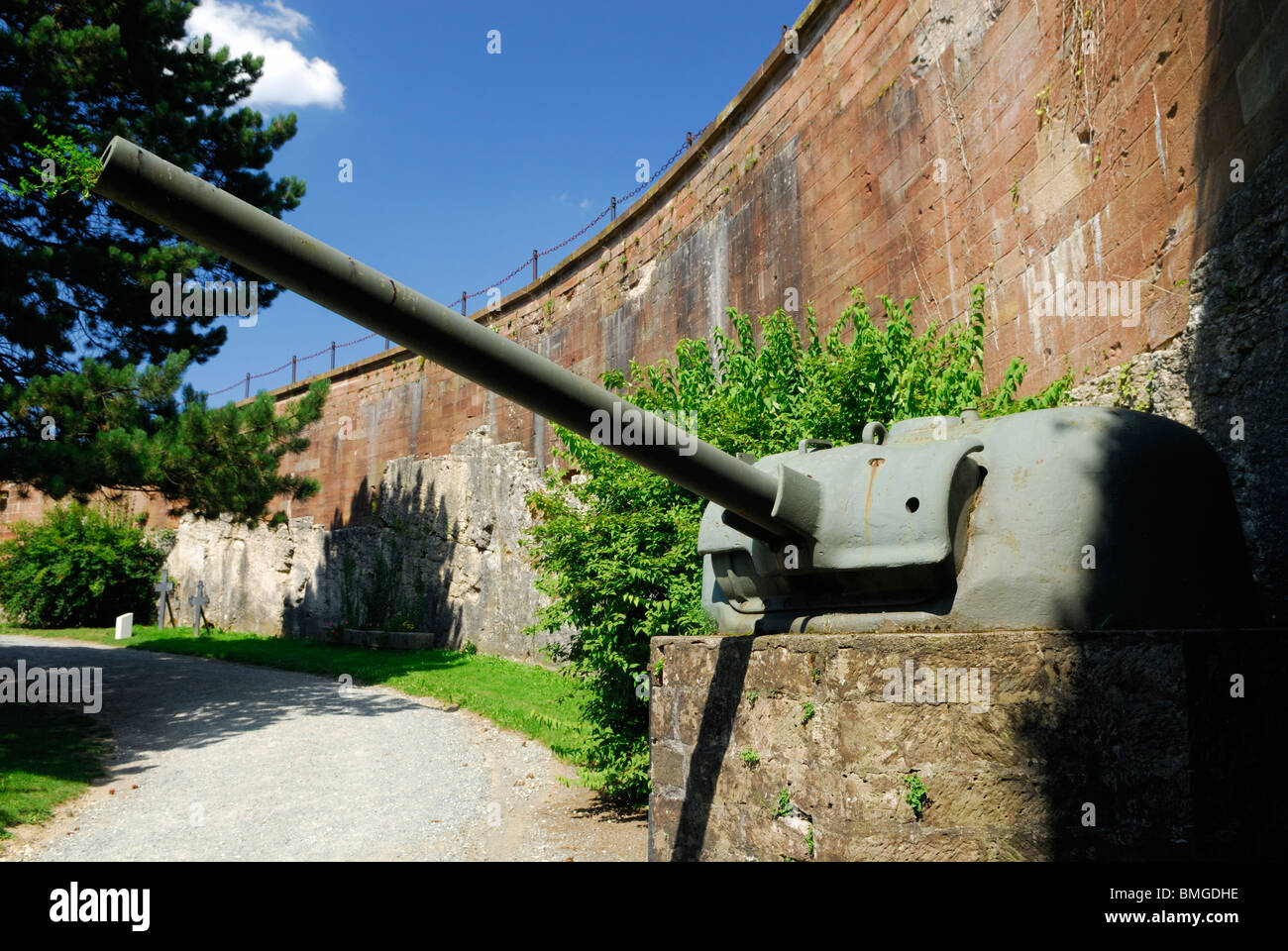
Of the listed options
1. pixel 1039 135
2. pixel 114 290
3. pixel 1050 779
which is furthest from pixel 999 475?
pixel 114 290

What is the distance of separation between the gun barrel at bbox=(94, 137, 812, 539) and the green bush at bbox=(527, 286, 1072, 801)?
3.07 metres

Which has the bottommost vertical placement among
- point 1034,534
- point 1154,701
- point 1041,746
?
point 1041,746

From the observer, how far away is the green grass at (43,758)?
648 cm

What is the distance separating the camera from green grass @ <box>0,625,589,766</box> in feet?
30.8

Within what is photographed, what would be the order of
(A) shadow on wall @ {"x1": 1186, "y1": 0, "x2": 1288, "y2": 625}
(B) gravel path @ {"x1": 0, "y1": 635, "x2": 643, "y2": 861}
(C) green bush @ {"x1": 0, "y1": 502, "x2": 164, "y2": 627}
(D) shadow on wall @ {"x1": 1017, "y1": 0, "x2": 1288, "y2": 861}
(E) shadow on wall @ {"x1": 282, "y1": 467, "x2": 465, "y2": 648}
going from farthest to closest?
(C) green bush @ {"x1": 0, "y1": 502, "x2": 164, "y2": 627}, (E) shadow on wall @ {"x1": 282, "y1": 467, "x2": 465, "y2": 648}, (B) gravel path @ {"x1": 0, "y1": 635, "x2": 643, "y2": 861}, (A) shadow on wall @ {"x1": 1186, "y1": 0, "x2": 1288, "y2": 625}, (D) shadow on wall @ {"x1": 1017, "y1": 0, "x2": 1288, "y2": 861}

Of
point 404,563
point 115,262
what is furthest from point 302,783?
point 404,563

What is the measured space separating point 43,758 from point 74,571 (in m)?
15.8

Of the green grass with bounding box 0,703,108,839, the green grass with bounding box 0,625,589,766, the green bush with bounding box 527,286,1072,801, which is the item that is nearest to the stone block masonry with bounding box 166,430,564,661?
the green grass with bounding box 0,625,589,766

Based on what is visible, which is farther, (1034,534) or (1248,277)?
(1248,277)

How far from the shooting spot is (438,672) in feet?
46.4

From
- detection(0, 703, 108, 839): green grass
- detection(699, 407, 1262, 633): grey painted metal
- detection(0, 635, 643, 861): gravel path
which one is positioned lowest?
detection(0, 635, 643, 861): gravel path

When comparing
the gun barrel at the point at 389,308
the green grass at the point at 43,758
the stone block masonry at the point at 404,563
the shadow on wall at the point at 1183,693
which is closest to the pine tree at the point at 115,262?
the green grass at the point at 43,758

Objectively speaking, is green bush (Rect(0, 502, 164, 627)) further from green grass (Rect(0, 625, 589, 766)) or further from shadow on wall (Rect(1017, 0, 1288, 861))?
shadow on wall (Rect(1017, 0, 1288, 861))

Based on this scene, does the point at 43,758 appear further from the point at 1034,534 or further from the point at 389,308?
the point at 1034,534
